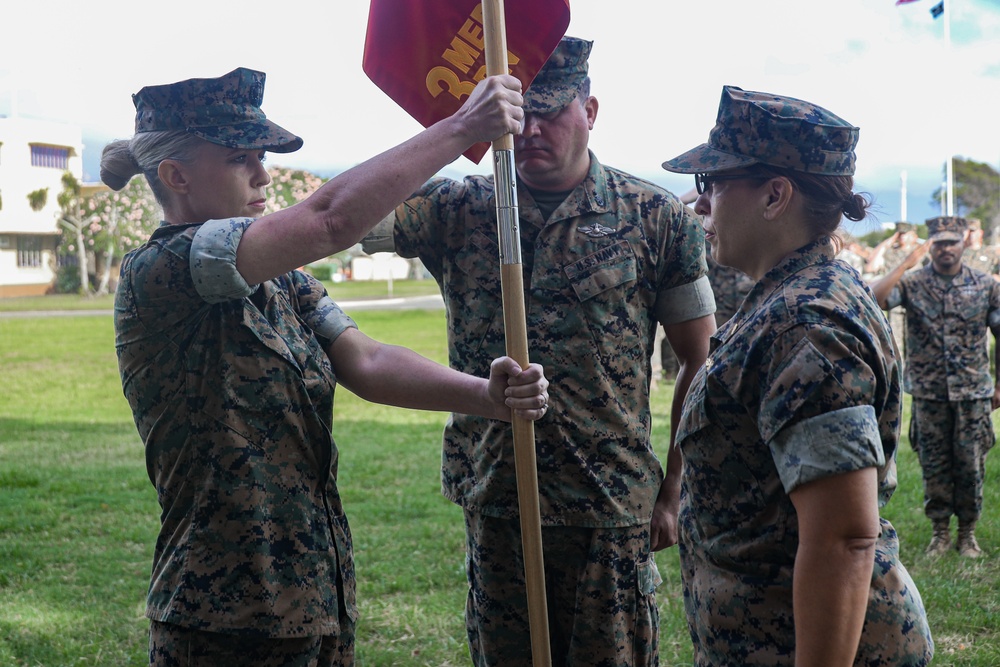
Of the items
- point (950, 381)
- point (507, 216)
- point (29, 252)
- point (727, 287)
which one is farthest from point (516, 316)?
point (29, 252)

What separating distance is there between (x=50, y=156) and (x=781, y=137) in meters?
43.8

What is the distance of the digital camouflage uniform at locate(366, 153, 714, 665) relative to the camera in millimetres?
2973

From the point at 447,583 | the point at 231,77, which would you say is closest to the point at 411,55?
the point at 231,77

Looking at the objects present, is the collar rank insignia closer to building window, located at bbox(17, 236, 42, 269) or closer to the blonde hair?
the blonde hair

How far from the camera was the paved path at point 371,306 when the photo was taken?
94.4ft

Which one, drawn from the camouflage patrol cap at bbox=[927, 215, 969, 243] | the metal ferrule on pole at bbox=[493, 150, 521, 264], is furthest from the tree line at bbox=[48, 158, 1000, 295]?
the metal ferrule on pole at bbox=[493, 150, 521, 264]

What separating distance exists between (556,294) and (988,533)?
222 inches

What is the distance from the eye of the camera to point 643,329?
3.16 meters

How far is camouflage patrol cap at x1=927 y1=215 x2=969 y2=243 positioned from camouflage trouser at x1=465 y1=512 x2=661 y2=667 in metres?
5.56

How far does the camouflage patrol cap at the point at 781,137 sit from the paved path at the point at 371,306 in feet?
83.8

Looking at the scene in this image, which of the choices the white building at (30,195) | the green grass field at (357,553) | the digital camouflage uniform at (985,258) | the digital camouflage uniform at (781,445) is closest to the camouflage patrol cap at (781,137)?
the digital camouflage uniform at (781,445)

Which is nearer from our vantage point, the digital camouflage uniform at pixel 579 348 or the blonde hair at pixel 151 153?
the blonde hair at pixel 151 153

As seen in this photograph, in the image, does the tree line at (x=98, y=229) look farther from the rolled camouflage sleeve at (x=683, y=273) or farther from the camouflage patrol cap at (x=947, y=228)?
the rolled camouflage sleeve at (x=683, y=273)

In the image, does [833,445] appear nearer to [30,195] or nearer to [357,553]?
[357,553]
